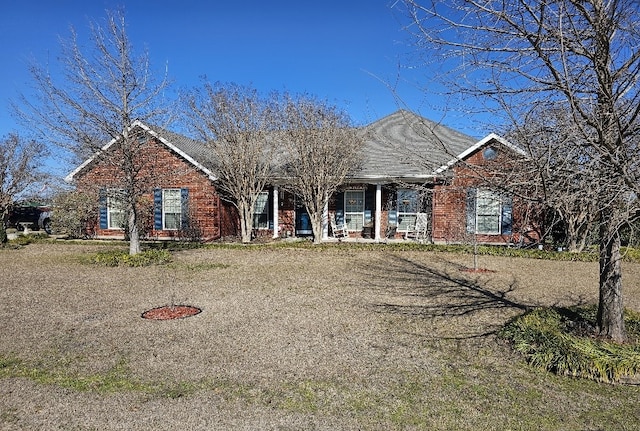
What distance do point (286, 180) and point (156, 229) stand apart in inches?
230

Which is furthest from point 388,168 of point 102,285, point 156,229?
point 102,285

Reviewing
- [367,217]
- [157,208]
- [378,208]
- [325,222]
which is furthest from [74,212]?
[378,208]

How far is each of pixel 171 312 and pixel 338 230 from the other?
1162 centimetres

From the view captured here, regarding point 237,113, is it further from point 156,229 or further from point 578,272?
point 578,272

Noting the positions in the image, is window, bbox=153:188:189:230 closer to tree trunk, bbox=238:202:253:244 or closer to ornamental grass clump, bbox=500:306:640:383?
tree trunk, bbox=238:202:253:244

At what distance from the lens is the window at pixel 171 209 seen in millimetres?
18109

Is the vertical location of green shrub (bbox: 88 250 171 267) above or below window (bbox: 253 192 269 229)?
below

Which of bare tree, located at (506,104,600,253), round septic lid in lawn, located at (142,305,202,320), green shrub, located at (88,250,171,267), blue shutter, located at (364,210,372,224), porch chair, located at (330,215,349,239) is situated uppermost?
bare tree, located at (506,104,600,253)

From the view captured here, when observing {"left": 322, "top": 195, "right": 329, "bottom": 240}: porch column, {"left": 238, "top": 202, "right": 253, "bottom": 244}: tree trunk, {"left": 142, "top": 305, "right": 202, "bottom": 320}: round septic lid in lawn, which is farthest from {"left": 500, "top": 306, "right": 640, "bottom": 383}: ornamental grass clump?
{"left": 238, "top": 202, "right": 253, "bottom": 244}: tree trunk

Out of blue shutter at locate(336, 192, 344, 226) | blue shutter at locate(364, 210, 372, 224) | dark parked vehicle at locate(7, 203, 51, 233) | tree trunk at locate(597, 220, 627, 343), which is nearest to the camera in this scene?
tree trunk at locate(597, 220, 627, 343)

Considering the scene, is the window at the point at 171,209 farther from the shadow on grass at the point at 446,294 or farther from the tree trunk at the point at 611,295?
the tree trunk at the point at 611,295

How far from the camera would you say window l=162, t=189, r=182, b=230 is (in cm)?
1811

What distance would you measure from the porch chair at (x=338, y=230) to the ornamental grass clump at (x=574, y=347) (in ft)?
37.7

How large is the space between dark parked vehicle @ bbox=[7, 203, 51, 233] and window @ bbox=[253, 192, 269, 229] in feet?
37.8
